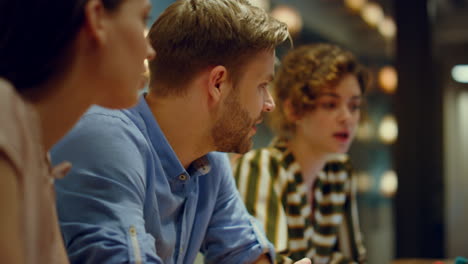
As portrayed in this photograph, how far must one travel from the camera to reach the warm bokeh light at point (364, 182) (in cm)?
349

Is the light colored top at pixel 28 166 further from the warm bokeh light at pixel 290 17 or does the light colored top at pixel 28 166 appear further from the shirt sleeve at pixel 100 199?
the warm bokeh light at pixel 290 17

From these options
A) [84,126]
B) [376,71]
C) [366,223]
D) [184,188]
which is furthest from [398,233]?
[84,126]

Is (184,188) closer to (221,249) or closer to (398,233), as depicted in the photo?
(221,249)

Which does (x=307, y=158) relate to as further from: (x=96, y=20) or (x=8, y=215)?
(x=8, y=215)

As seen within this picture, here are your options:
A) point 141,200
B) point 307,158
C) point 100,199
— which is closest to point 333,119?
point 307,158

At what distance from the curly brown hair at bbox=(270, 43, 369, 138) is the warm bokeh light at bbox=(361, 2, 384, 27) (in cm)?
130

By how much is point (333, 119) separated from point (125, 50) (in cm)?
149

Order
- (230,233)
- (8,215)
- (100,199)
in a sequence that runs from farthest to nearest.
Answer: (230,233), (100,199), (8,215)

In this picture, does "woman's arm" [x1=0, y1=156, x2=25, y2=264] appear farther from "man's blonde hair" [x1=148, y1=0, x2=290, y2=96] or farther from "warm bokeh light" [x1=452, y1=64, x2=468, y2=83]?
"warm bokeh light" [x1=452, y1=64, x2=468, y2=83]

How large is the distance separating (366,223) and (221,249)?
7.42ft

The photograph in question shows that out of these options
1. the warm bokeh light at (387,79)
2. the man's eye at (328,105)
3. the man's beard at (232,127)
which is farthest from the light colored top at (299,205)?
the warm bokeh light at (387,79)

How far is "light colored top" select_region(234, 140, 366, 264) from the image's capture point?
185 centimetres

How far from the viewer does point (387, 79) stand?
3492mm

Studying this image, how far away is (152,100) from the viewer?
1270 mm
